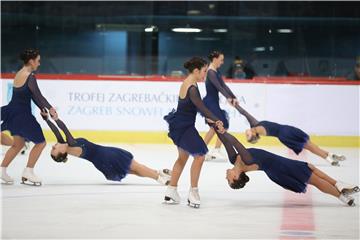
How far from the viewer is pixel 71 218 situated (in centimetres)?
569

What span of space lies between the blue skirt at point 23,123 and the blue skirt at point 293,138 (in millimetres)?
2667

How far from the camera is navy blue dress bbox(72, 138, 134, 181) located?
704cm

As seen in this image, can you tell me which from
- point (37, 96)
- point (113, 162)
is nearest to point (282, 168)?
point (113, 162)

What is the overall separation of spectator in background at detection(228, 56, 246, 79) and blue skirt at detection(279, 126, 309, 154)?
6704mm

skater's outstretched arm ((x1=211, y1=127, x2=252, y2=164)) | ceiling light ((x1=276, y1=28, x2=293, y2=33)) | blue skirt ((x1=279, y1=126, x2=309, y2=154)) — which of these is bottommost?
blue skirt ((x1=279, y1=126, x2=309, y2=154))

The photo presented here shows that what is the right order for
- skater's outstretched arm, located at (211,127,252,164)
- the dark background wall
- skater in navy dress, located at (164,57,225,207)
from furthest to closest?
the dark background wall
skater in navy dress, located at (164,57,225,207)
skater's outstretched arm, located at (211,127,252,164)

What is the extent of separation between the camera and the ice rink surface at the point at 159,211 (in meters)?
5.19

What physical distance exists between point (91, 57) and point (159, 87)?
457 centimetres

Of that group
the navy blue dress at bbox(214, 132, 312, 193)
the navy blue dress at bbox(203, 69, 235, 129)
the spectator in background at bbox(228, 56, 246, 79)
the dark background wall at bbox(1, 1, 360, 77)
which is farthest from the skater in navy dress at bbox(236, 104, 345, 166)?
the dark background wall at bbox(1, 1, 360, 77)

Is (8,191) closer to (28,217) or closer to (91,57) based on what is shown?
(28,217)

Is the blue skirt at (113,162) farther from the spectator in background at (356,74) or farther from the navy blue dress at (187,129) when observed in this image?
the spectator in background at (356,74)

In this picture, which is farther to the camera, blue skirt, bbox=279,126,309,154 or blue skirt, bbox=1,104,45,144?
blue skirt, bbox=279,126,309,154

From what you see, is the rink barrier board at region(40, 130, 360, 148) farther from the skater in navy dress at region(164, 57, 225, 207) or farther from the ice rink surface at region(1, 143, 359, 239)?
the skater in navy dress at region(164, 57, 225, 207)

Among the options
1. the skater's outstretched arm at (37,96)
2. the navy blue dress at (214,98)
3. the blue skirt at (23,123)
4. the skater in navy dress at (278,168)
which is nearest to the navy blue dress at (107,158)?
the skater's outstretched arm at (37,96)
